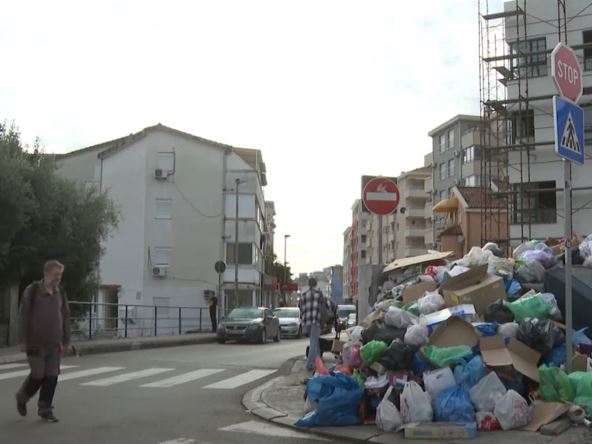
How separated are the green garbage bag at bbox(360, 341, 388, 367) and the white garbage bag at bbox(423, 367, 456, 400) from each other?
72 centimetres

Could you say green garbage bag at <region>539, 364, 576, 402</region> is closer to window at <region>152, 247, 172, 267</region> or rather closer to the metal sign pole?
the metal sign pole

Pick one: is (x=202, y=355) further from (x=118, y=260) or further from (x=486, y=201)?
(x=118, y=260)

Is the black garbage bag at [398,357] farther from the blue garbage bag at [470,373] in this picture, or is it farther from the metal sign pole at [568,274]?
the metal sign pole at [568,274]

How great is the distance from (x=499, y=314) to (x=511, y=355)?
820 mm

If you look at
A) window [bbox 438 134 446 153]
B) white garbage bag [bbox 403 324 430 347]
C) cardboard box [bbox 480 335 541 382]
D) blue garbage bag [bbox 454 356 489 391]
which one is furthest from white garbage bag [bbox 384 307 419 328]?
window [bbox 438 134 446 153]

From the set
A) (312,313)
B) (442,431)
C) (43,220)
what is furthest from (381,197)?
(43,220)

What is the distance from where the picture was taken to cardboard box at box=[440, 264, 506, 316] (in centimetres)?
848

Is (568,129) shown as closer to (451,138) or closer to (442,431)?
(442,431)

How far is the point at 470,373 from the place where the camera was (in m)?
7.06

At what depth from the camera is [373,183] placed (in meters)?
11.0

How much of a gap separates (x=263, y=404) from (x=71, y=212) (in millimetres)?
13442

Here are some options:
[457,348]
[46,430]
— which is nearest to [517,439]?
[457,348]

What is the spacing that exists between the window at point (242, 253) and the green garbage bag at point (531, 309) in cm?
4043

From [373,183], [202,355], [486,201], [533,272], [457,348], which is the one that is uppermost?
[486,201]
